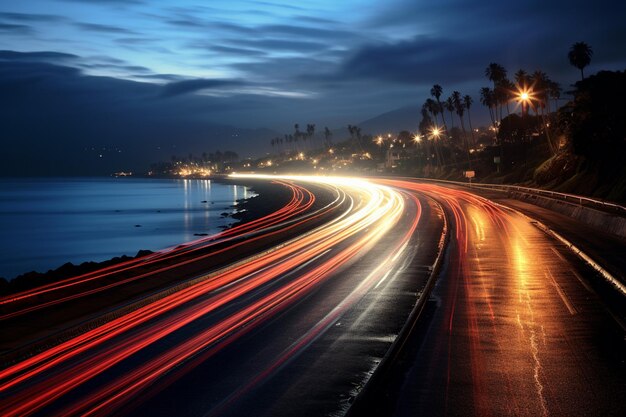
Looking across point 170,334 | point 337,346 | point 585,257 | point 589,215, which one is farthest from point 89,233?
point 337,346

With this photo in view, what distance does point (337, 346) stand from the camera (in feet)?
39.7

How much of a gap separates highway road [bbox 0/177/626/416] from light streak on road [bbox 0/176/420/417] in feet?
0.15

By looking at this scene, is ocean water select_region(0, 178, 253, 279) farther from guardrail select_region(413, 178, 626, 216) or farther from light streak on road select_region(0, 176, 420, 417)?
light streak on road select_region(0, 176, 420, 417)

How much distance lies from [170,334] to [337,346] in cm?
382

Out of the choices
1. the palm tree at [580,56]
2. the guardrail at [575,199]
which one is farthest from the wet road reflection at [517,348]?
the palm tree at [580,56]

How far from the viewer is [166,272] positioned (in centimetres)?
2212

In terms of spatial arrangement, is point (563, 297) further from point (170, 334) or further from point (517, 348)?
point (170, 334)

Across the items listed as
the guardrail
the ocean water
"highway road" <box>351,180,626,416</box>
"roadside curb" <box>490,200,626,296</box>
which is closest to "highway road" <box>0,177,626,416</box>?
"highway road" <box>351,180,626,416</box>

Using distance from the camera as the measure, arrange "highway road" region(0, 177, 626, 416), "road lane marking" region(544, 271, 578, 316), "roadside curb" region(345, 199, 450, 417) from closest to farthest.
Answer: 1. "roadside curb" region(345, 199, 450, 417)
2. "highway road" region(0, 177, 626, 416)
3. "road lane marking" region(544, 271, 578, 316)

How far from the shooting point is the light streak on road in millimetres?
9617

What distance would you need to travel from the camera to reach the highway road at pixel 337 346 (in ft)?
29.3

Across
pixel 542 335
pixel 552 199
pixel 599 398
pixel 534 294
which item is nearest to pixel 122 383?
pixel 599 398

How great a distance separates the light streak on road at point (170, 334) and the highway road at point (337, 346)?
0.05 m

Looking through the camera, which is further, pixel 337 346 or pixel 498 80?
pixel 498 80
